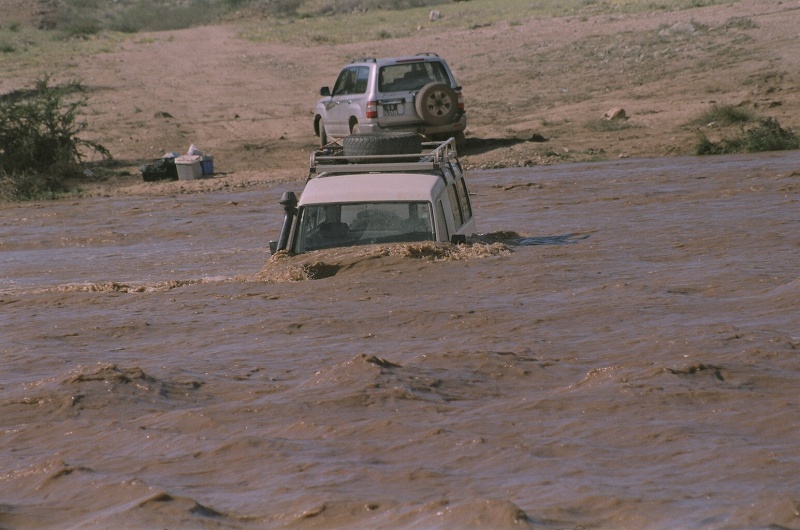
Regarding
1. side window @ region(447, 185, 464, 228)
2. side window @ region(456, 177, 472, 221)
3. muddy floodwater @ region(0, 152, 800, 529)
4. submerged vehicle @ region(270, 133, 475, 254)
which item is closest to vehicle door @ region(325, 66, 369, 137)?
muddy floodwater @ region(0, 152, 800, 529)

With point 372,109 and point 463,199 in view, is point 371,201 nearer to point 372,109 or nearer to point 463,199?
point 463,199

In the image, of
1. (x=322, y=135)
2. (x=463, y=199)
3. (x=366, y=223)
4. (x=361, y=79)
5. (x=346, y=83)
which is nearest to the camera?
(x=366, y=223)

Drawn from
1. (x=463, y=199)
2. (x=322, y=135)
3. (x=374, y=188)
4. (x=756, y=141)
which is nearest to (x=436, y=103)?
(x=322, y=135)

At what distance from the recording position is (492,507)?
4246 millimetres

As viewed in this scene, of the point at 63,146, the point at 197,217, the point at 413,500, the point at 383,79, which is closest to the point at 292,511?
the point at 413,500

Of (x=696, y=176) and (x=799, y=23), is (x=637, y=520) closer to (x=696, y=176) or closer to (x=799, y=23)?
(x=696, y=176)

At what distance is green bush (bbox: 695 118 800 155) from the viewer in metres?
18.3

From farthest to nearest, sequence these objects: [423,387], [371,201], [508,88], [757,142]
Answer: [508,88], [757,142], [371,201], [423,387]

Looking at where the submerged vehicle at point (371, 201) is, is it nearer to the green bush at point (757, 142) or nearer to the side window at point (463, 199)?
the side window at point (463, 199)

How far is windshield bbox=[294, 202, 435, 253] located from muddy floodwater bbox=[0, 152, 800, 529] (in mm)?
129

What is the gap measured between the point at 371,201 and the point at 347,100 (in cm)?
1055

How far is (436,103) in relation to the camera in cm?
1831

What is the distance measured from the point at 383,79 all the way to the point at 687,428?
1383 centimetres

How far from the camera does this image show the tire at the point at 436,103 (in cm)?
1819
